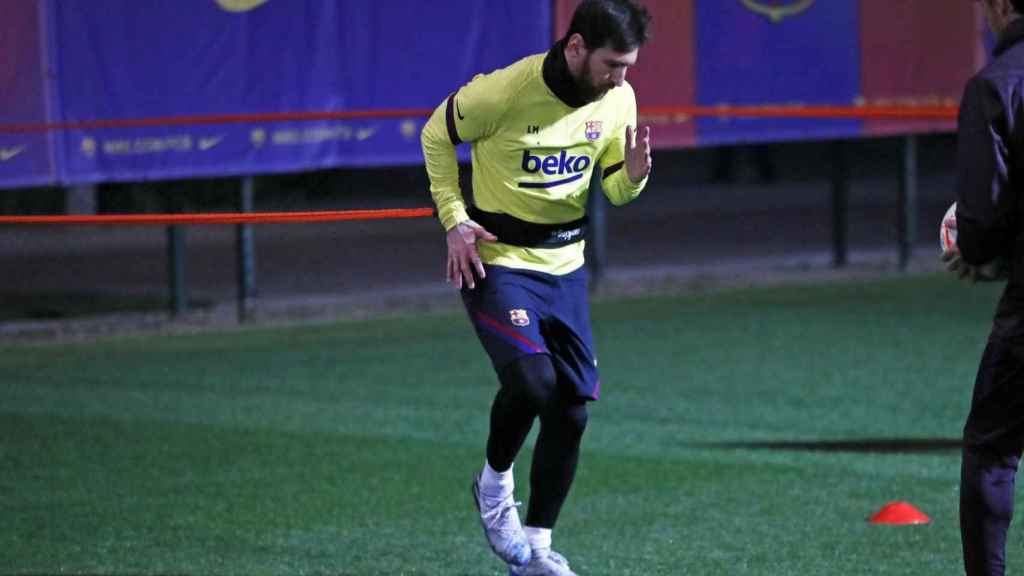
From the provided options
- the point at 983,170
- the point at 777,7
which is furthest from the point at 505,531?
the point at 777,7

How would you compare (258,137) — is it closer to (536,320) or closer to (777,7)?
(777,7)

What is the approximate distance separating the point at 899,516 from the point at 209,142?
707cm

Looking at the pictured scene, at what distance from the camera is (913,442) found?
27.7 ft

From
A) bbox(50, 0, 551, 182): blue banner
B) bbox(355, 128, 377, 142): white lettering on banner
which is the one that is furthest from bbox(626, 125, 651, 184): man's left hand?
bbox(355, 128, 377, 142): white lettering on banner

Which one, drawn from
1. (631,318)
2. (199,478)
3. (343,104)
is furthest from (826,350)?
(199,478)

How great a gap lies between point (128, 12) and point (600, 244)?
14.4 feet

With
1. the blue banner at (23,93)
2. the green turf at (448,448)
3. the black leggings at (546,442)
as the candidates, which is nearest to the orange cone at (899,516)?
the green turf at (448,448)

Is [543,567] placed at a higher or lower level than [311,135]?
higher

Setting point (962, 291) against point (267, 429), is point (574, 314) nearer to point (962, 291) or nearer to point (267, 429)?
point (267, 429)

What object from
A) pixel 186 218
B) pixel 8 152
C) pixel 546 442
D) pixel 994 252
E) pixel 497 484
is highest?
pixel 994 252

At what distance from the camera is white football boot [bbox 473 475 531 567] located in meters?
5.76

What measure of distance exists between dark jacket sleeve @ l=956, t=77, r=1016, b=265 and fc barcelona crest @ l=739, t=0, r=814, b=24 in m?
10.7

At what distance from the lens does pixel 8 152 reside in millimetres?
11695

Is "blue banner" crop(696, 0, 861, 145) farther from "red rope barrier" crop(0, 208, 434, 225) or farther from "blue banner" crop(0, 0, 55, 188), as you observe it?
"red rope barrier" crop(0, 208, 434, 225)
